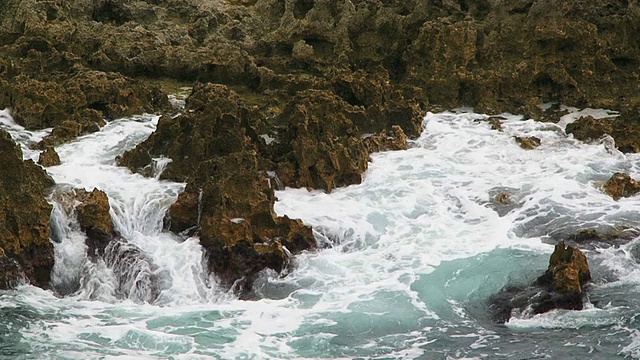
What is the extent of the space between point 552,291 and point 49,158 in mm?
10721

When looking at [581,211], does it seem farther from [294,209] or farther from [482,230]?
[294,209]

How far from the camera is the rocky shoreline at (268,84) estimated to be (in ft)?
59.4

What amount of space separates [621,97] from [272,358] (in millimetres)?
15429

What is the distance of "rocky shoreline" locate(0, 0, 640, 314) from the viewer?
712 inches

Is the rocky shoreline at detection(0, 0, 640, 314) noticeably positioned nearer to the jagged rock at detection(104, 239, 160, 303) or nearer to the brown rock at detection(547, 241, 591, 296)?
the jagged rock at detection(104, 239, 160, 303)

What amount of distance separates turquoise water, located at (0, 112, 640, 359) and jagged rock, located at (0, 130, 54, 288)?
34 centimetres

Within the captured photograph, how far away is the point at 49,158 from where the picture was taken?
20562mm

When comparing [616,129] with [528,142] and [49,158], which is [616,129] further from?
[49,158]

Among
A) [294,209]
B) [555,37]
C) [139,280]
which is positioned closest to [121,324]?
[139,280]

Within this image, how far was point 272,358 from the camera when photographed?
1467 centimetres

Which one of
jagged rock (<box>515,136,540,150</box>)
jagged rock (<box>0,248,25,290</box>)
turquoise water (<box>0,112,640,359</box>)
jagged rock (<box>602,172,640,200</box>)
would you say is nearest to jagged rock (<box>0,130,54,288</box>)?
jagged rock (<box>0,248,25,290</box>)

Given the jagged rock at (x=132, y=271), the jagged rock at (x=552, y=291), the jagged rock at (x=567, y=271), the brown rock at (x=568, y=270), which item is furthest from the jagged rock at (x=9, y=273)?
the brown rock at (x=568, y=270)

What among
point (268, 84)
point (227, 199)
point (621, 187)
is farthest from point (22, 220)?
point (621, 187)

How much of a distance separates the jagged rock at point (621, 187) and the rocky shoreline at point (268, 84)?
0.06 metres
